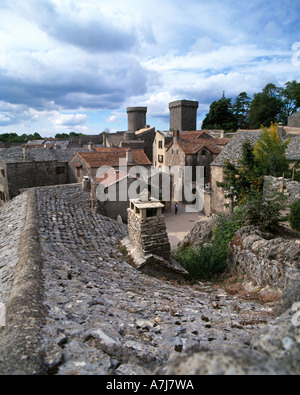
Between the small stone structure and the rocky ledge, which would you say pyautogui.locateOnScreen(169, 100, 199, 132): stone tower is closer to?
the small stone structure

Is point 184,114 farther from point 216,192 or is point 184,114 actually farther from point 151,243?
point 151,243

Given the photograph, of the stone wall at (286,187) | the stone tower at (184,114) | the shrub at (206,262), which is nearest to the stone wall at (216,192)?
the stone wall at (286,187)

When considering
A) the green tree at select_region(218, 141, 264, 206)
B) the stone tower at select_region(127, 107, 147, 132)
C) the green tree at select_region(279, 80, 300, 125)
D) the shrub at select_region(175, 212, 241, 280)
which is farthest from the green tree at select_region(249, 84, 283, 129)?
the shrub at select_region(175, 212, 241, 280)

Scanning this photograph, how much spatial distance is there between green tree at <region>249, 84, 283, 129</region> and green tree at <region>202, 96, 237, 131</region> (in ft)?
15.6

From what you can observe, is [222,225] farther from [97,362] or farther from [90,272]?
[97,362]

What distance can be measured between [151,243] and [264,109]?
62497 millimetres

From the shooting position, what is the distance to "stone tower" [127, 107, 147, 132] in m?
67.0

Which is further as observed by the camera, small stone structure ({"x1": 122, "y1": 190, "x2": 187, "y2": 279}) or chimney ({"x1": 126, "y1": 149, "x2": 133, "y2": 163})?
chimney ({"x1": 126, "y1": 149, "x2": 133, "y2": 163})

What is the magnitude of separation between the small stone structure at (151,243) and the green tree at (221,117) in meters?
61.6

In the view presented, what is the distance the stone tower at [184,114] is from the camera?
60031mm

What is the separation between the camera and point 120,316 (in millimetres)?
3986

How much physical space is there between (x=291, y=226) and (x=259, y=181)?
6.62m

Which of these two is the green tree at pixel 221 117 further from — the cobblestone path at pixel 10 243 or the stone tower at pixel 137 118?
the cobblestone path at pixel 10 243

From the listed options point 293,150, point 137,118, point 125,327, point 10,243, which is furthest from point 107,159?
point 137,118
